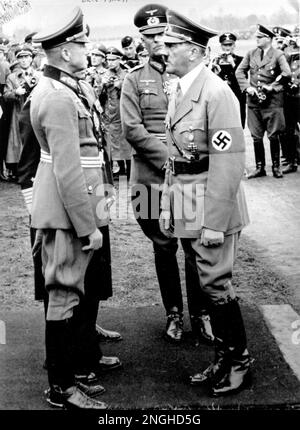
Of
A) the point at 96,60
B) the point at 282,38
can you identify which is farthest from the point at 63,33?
the point at 282,38

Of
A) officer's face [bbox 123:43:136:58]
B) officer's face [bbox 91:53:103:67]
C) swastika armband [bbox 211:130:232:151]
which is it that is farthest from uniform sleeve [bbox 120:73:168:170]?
officer's face [bbox 123:43:136:58]

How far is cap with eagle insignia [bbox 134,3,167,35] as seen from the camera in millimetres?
4902

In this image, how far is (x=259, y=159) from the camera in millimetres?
10484

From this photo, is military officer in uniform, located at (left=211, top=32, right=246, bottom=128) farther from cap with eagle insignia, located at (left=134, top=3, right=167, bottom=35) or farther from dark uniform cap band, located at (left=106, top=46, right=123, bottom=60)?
cap with eagle insignia, located at (left=134, top=3, right=167, bottom=35)

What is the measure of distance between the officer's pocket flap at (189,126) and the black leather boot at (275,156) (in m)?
6.59

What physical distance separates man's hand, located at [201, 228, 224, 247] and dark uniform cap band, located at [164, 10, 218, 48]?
103 cm

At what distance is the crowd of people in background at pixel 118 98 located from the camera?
10.4 m

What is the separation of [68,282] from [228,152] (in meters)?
1.08

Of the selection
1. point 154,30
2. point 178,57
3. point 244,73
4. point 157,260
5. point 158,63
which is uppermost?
point 154,30

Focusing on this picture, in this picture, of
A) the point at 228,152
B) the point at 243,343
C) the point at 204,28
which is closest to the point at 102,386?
the point at 243,343

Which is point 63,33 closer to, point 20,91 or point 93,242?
point 93,242

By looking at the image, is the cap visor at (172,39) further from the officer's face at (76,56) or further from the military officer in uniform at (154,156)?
the military officer in uniform at (154,156)

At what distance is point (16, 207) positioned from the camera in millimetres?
9422

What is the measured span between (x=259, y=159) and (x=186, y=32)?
680 cm
